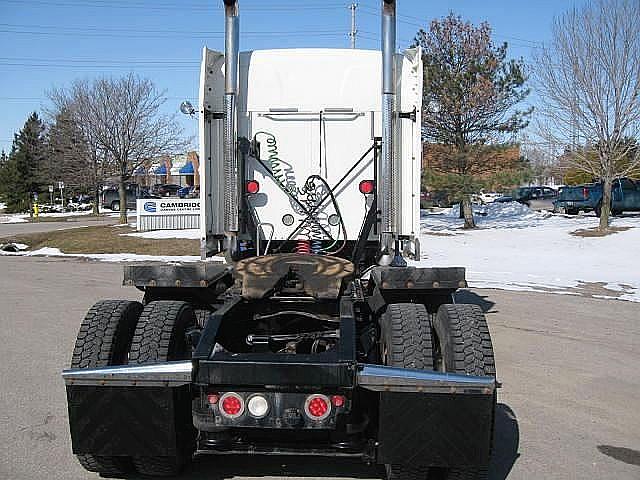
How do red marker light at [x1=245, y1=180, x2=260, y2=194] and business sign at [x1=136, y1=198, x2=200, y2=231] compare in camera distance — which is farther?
business sign at [x1=136, y1=198, x2=200, y2=231]

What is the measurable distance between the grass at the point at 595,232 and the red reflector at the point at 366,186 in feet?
62.9

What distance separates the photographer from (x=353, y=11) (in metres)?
37.3

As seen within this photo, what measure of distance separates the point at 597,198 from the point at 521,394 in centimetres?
3238

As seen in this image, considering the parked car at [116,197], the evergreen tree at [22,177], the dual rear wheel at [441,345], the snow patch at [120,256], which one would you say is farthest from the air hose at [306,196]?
the evergreen tree at [22,177]

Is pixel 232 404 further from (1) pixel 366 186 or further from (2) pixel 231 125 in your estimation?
(1) pixel 366 186

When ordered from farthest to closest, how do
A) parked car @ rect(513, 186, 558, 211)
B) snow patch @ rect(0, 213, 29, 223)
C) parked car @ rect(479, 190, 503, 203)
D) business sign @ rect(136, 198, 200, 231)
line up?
parked car @ rect(513, 186, 558, 211) → snow patch @ rect(0, 213, 29, 223) → parked car @ rect(479, 190, 503, 203) → business sign @ rect(136, 198, 200, 231)

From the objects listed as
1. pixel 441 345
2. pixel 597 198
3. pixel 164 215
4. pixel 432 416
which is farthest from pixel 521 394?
pixel 597 198

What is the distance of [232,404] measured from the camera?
379 cm

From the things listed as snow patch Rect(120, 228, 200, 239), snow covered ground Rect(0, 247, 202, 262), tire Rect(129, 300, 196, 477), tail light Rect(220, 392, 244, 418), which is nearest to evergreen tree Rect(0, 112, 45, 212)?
snow patch Rect(120, 228, 200, 239)

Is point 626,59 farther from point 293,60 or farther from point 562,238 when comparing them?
point 293,60

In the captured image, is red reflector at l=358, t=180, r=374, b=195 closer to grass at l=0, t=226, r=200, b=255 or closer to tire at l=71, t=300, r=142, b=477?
tire at l=71, t=300, r=142, b=477

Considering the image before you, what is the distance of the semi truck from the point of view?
3740 mm

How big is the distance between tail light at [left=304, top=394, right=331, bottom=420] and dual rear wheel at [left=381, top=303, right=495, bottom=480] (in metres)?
0.54

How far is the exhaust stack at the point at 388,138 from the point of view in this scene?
636 cm
